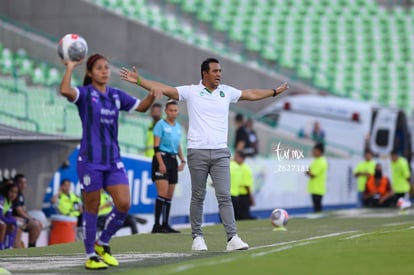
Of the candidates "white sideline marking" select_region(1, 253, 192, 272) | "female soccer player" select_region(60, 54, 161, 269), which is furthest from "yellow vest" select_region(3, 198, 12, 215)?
"female soccer player" select_region(60, 54, 161, 269)

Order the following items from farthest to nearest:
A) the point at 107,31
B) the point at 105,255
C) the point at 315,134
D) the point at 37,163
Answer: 1. the point at 107,31
2. the point at 315,134
3. the point at 37,163
4. the point at 105,255

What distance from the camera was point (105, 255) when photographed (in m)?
10.8

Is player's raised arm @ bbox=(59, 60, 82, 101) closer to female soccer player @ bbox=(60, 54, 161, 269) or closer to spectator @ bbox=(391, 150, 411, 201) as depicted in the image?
female soccer player @ bbox=(60, 54, 161, 269)

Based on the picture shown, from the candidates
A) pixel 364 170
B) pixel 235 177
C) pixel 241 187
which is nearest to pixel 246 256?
pixel 235 177

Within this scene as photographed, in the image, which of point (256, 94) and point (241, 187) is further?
point (241, 187)

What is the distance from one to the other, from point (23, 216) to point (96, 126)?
7.59 m

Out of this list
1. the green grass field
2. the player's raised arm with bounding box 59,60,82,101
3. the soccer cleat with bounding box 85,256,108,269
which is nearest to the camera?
the green grass field

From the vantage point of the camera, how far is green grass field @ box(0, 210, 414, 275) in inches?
379

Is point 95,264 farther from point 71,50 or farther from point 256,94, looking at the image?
point 256,94

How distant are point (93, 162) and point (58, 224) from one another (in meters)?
8.68

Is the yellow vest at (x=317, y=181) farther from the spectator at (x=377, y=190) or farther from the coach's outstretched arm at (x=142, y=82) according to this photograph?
the coach's outstretched arm at (x=142, y=82)

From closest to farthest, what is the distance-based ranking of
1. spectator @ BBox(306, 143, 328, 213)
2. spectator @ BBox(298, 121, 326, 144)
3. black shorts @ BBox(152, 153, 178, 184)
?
black shorts @ BBox(152, 153, 178, 184) → spectator @ BBox(306, 143, 328, 213) → spectator @ BBox(298, 121, 326, 144)

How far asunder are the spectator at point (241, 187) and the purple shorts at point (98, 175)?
12014 millimetres

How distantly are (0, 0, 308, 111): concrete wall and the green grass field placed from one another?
683 inches
